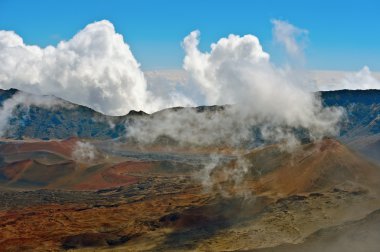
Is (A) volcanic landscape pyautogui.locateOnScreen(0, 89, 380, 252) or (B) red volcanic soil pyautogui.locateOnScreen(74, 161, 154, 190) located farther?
(B) red volcanic soil pyautogui.locateOnScreen(74, 161, 154, 190)

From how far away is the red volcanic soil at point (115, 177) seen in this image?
171500 mm

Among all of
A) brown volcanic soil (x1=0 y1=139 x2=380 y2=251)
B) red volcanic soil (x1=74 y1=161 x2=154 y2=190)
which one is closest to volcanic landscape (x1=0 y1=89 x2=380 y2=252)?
brown volcanic soil (x1=0 y1=139 x2=380 y2=251)

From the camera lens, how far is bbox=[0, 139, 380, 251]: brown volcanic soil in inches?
3617

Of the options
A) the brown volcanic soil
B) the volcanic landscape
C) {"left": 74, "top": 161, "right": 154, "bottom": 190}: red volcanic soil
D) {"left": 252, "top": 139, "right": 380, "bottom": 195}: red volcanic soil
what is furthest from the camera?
{"left": 74, "top": 161, "right": 154, "bottom": 190}: red volcanic soil

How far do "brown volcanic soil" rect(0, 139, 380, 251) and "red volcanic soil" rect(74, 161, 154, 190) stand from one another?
18.3 m

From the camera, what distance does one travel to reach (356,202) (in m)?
97.7

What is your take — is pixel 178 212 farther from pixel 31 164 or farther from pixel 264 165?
pixel 31 164

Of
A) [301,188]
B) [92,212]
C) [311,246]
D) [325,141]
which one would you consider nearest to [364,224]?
[311,246]

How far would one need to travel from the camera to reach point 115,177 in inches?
7047

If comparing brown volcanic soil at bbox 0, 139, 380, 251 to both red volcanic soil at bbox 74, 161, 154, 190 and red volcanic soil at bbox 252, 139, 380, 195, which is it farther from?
red volcanic soil at bbox 74, 161, 154, 190

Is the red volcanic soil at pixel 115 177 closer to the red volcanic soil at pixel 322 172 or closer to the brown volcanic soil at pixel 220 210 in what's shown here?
the brown volcanic soil at pixel 220 210

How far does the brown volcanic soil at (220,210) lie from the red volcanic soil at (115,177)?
18317 millimetres

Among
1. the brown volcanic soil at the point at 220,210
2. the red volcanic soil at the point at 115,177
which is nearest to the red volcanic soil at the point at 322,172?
the brown volcanic soil at the point at 220,210

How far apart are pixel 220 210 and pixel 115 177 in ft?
257
